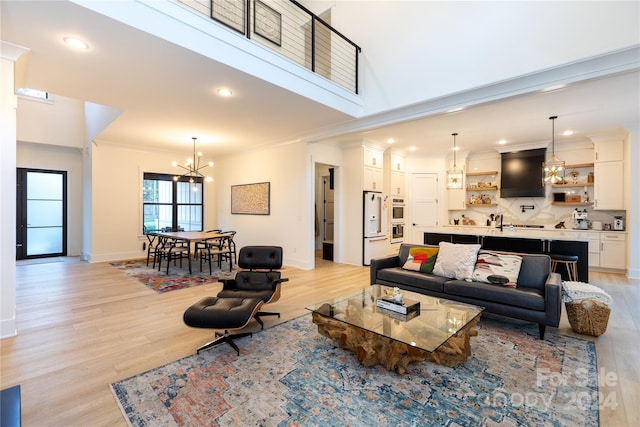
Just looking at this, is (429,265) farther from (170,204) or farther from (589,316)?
(170,204)

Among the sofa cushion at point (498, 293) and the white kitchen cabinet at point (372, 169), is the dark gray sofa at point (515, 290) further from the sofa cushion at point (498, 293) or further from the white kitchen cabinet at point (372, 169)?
the white kitchen cabinet at point (372, 169)

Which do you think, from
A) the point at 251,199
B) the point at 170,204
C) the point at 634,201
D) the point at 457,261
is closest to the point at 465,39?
the point at 457,261

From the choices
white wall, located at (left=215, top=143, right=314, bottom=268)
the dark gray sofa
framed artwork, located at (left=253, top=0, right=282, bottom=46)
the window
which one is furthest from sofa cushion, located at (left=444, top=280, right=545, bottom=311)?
the window

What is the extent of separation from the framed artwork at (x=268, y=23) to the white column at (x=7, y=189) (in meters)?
2.99

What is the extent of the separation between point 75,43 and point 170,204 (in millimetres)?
5931

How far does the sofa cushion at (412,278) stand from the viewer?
364 centimetres

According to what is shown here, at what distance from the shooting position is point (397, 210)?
7930mm

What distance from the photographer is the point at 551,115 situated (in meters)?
4.97

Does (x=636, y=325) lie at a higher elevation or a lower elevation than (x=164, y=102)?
lower

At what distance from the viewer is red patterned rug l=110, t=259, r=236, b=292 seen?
496 centimetres

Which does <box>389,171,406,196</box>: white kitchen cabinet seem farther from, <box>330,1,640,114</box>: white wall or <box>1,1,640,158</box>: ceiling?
<box>330,1,640,114</box>: white wall

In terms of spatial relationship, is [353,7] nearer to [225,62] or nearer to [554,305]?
[225,62]

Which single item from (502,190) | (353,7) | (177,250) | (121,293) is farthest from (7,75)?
(502,190)

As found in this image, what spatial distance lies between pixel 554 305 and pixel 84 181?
9.77 m
